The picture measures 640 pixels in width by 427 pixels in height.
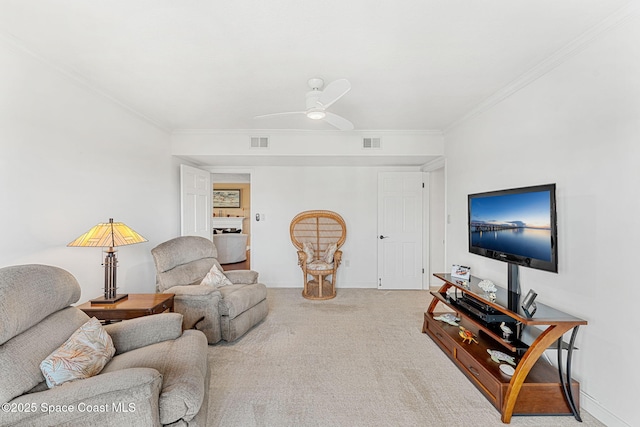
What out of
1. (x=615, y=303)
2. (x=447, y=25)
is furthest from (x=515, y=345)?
(x=447, y=25)

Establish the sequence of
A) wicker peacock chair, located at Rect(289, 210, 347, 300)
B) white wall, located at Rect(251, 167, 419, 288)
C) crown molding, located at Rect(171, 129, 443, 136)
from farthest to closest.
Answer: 1. white wall, located at Rect(251, 167, 419, 288)
2. wicker peacock chair, located at Rect(289, 210, 347, 300)
3. crown molding, located at Rect(171, 129, 443, 136)

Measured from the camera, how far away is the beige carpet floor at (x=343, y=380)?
183 cm

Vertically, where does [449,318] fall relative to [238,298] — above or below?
below

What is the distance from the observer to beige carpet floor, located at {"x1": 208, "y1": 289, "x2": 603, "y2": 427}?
1827 mm

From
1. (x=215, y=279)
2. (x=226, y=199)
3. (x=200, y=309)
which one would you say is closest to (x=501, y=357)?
(x=200, y=309)

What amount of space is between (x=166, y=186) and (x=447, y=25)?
3.72m

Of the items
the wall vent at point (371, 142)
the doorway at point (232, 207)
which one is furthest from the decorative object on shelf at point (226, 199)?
the wall vent at point (371, 142)

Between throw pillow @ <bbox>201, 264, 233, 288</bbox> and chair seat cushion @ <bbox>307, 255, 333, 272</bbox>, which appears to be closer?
throw pillow @ <bbox>201, 264, 233, 288</bbox>

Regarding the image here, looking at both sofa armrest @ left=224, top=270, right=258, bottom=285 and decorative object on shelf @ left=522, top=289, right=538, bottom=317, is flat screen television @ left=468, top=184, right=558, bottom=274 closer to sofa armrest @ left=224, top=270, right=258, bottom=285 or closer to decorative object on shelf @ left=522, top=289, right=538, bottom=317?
decorative object on shelf @ left=522, top=289, right=538, bottom=317

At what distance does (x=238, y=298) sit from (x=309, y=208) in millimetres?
2389

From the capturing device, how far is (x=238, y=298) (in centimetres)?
292

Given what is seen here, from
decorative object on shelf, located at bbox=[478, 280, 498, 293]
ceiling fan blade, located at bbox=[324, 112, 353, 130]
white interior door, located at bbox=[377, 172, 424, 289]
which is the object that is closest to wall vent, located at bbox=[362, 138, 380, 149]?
white interior door, located at bbox=[377, 172, 424, 289]

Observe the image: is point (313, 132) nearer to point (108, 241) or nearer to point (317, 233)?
point (317, 233)

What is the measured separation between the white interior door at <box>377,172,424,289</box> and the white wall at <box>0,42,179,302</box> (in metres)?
3.43
